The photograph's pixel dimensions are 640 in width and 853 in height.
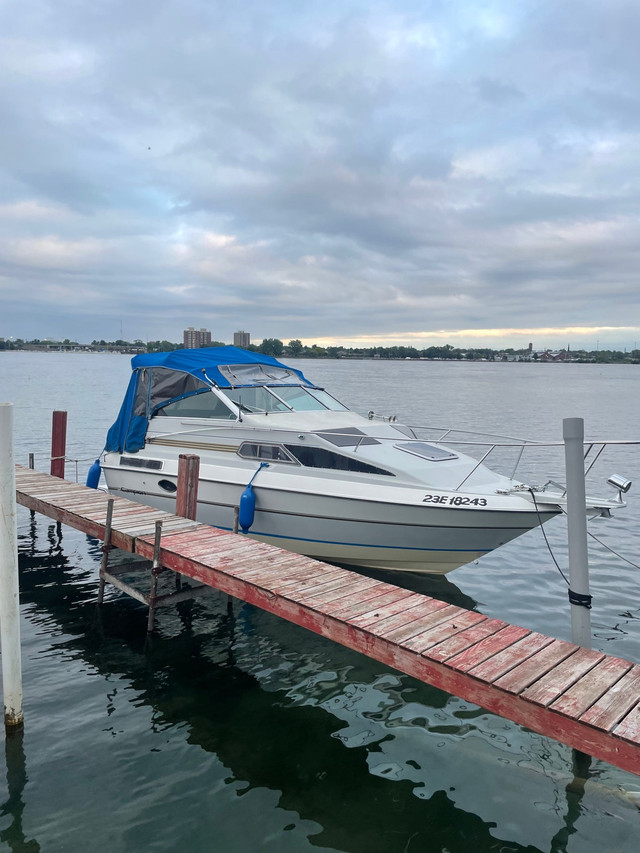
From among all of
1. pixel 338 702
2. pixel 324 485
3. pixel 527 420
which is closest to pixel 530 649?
pixel 338 702

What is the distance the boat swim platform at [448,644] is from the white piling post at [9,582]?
1.97 meters

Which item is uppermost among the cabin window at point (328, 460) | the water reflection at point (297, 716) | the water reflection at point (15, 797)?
the cabin window at point (328, 460)

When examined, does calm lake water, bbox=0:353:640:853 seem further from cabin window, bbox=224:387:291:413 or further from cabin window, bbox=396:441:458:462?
cabin window, bbox=224:387:291:413


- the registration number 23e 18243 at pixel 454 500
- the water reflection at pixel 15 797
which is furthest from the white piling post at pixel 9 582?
the registration number 23e 18243 at pixel 454 500

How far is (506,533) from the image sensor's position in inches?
333

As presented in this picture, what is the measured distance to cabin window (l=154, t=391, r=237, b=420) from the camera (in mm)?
10523

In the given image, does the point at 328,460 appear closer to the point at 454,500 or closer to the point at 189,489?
the point at 454,500

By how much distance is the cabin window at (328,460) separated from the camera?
9039 millimetres

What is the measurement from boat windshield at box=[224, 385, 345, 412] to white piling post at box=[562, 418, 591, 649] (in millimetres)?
5823

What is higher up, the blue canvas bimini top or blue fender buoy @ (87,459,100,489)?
the blue canvas bimini top

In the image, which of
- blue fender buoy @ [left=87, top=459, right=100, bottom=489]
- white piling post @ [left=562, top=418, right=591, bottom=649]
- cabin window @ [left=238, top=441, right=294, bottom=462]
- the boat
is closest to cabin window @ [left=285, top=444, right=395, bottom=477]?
the boat

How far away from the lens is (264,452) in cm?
982

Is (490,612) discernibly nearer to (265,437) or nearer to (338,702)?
(338,702)

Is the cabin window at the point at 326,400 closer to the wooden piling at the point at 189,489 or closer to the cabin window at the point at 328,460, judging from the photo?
the cabin window at the point at 328,460
